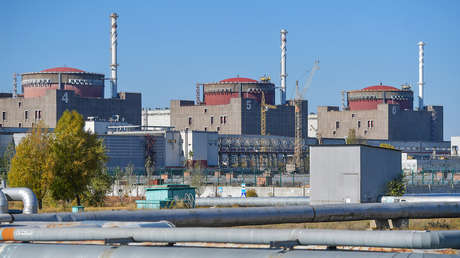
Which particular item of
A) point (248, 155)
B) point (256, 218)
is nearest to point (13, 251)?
point (256, 218)

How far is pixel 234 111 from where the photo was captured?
4737 inches

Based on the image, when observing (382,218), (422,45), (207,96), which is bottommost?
(382,218)

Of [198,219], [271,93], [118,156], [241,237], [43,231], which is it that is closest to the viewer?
[241,237]

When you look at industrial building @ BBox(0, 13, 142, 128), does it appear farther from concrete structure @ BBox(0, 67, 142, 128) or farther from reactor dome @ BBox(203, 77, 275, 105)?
reactor dome @ BBox(203, 77, 275, 105)

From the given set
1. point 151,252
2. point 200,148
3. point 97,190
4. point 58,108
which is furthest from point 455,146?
point 151,252

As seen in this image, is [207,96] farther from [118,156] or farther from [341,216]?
[341,216]

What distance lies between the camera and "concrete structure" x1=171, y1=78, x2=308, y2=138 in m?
120

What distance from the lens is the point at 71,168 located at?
128 feet

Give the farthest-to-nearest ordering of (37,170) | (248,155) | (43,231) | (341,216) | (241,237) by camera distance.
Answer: (248,155), (37,170), (341,216), (43,231), (241,237)

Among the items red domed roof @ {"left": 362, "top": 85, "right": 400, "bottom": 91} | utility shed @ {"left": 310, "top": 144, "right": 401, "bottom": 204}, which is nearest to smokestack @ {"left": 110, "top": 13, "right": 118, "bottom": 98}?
red domed roof @ {"left": 362, "top": 85, "right": 400, "bottom": 91}

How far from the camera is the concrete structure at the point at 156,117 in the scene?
5364 inches

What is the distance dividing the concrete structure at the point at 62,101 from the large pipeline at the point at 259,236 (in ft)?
333

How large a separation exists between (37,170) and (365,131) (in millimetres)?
101999

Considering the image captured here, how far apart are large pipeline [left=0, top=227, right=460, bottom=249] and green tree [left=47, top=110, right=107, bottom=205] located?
2798 cm
